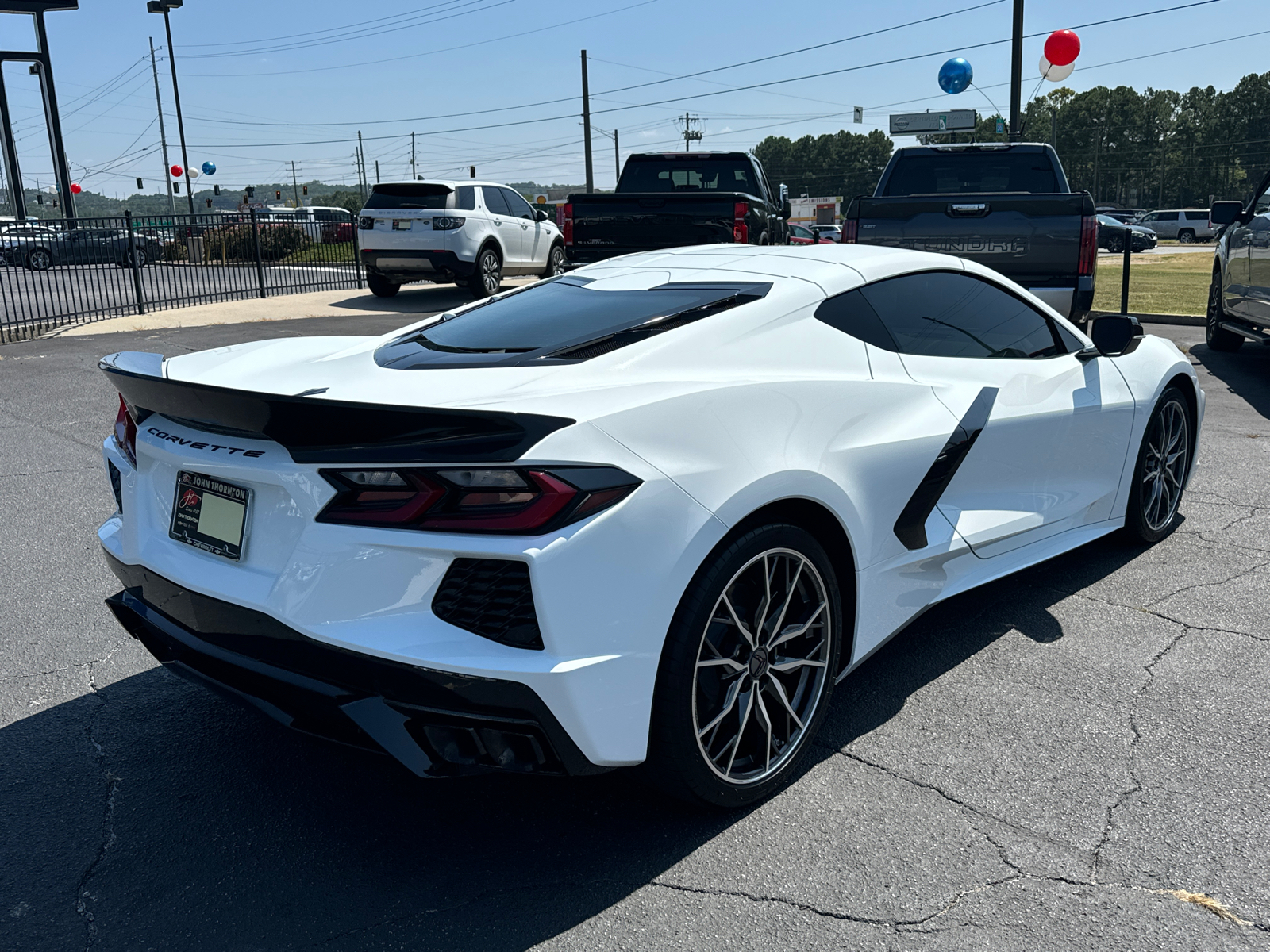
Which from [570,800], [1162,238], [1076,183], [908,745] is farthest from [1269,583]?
[1076,183]

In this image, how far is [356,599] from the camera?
7.53 ft

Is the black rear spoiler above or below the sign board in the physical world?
below

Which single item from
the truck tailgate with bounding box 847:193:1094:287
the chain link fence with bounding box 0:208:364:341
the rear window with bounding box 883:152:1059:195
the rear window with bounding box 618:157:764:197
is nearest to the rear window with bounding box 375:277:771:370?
the truck tailgate with bounding box 847:193:1094:287

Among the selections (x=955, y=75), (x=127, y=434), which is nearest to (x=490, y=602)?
(x=127, y=434)

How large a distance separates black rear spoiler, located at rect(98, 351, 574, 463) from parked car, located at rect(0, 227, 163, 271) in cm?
1575

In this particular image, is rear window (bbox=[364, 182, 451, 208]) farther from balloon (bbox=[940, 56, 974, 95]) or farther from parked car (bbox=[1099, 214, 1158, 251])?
parked car (bbox=[1099, 214, 1158, 251])

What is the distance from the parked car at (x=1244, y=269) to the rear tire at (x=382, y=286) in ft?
42.1

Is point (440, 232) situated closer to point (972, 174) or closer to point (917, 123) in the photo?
point (972, 174)

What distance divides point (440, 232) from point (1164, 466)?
1338cm

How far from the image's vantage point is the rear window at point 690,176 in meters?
14.9

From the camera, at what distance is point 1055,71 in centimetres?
2123

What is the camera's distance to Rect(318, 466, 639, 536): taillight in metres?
2.24

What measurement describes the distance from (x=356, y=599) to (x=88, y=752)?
142 centimetres

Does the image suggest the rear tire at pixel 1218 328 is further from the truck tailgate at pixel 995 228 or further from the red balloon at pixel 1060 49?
the red balloon at pixel 1060 49
